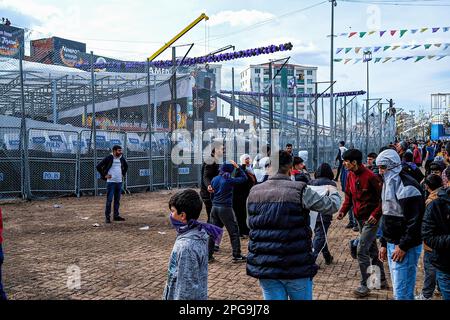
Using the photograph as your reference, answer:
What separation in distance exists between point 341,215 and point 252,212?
2.56 metres

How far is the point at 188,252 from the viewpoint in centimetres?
300

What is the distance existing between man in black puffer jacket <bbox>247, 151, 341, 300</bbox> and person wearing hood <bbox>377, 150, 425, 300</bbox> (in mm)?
1050

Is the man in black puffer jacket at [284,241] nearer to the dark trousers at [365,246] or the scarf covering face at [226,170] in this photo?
the dark trousers at [365,246]

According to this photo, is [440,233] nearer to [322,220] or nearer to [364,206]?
[364,206]

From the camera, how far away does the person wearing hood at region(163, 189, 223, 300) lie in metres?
2.99

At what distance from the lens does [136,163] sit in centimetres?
1633

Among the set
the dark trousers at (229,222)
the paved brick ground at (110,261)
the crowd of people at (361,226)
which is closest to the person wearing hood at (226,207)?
the dark trousers at (229,222)

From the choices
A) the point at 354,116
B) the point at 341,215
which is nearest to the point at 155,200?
the point at 341,215

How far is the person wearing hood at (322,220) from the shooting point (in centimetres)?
633

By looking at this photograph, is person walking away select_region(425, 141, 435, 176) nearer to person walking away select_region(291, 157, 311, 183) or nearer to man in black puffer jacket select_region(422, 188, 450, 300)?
person walking away select_region(291, 157, 311, 183)

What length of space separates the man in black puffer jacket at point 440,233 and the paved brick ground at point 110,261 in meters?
2.04

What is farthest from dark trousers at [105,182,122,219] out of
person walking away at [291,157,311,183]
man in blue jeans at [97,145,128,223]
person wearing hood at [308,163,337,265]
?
person wearing hood at [308,163,337,265]

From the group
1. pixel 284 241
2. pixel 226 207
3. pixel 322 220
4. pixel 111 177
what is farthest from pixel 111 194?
pixel 284 241

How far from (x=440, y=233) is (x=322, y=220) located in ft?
10.3
